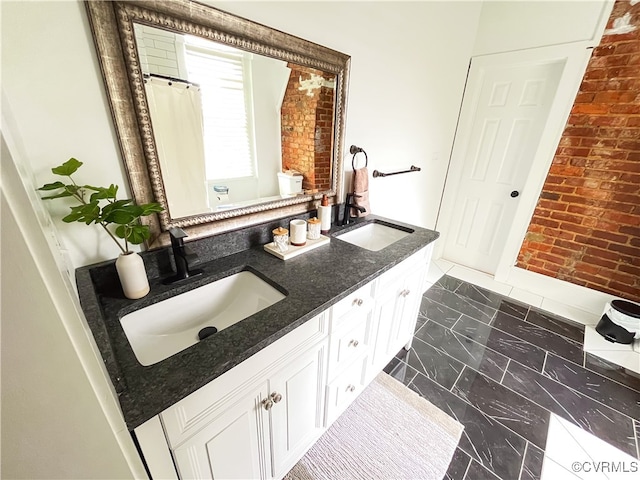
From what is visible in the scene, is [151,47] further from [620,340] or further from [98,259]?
[620,340]

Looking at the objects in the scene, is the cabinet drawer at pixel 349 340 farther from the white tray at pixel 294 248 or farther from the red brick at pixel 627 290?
the red brick at pixel 627 290

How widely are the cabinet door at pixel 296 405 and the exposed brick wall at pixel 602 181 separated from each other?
2562 mm

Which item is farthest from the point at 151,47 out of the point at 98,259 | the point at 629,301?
the point at 629,301

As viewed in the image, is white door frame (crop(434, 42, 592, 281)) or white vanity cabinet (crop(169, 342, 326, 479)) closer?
white vanity cabinet (crop(169, 342, 326, 479))

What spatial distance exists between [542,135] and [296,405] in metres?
2.80

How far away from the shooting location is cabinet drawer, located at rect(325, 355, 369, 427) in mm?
1204

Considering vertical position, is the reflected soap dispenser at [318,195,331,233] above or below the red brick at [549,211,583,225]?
above

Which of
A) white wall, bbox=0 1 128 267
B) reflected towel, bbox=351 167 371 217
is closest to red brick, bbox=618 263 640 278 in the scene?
reflected towel, bbox=351 167 371 217

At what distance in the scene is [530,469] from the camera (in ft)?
4.01

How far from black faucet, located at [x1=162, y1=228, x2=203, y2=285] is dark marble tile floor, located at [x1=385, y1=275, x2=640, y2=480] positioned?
56.5 inches

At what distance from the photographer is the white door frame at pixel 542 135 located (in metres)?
1.98

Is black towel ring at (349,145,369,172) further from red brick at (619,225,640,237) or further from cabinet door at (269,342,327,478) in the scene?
red brick at (619,225,640,237)

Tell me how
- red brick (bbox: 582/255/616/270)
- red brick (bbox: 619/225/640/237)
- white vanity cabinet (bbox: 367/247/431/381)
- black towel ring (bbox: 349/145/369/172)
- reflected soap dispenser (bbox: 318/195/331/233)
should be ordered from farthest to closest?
red brick (bbox: 582/255/616/270) → red brick (bbox: 619/225/640/237) → black towel ring (bbox: 349/145/369/172) → reflected soap dispenser (bbox: 318/195/331/233) → white vanity cabinet (bbox: 367/247/431/381)

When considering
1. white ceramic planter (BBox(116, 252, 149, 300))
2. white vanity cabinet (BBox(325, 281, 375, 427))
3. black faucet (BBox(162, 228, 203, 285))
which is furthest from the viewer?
white vanity cabinet (BBox(325, 281, 375, 427))
